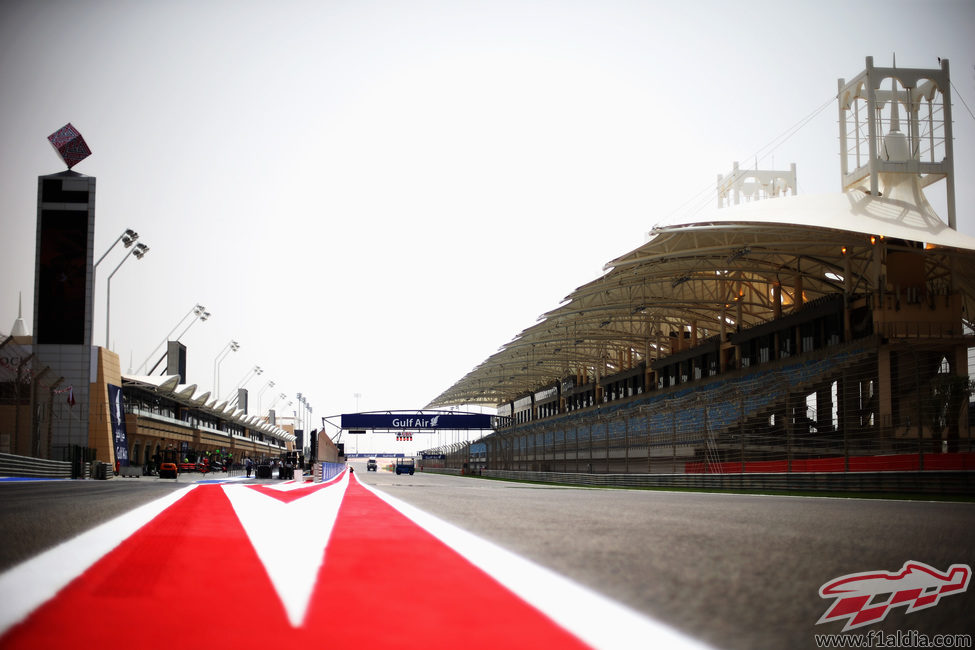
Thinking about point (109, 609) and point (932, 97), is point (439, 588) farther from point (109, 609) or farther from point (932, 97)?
point (932, 97)

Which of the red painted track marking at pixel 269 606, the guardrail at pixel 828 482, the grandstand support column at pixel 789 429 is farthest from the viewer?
the grandstand support column at pixel 789 429

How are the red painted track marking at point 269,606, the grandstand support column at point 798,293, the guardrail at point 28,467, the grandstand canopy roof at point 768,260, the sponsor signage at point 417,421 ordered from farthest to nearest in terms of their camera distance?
the sponsor signage at point 417,421, the grandstand support column at point 798,293, the grandstand canopy roof at point 768,260, the guardrail at point 28,467, the red painted track marking at point 269,606

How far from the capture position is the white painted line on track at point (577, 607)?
2574mm

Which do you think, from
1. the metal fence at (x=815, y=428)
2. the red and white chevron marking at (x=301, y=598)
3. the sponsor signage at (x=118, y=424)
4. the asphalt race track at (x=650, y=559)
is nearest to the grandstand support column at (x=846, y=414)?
the metal fence at (x=815, y=428)

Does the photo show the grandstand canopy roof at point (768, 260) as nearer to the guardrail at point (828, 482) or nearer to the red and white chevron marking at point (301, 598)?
the guardrail at point (828, 482)

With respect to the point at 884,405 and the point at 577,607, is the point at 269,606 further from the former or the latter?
the point at 884,405

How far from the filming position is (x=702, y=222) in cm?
3403

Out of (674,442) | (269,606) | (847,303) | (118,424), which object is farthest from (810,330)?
(269,606)

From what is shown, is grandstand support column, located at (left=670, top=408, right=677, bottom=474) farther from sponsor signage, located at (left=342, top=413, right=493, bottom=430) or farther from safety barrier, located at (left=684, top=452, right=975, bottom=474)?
sponsor signage, located at (left=342, top=413, right=493, bottom=430)

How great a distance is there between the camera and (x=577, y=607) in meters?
3.08

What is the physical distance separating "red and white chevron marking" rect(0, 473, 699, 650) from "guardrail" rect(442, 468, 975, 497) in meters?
11.7

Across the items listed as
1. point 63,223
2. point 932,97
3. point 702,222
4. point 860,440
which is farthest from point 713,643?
point 63,223

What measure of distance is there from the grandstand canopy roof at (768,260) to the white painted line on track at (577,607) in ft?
100

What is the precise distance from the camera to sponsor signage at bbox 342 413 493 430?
93312 mm
